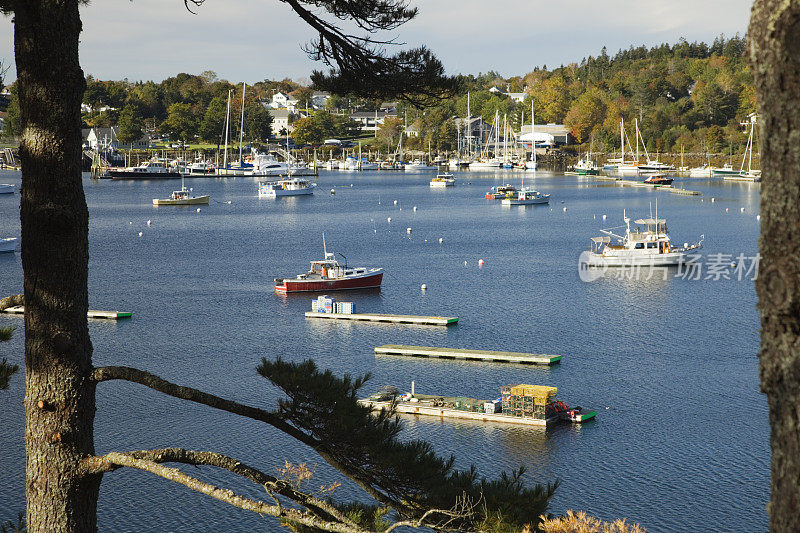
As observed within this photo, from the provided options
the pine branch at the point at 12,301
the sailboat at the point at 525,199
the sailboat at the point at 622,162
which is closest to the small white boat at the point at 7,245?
the sailboat at the point at 525,199

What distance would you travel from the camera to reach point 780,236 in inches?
117

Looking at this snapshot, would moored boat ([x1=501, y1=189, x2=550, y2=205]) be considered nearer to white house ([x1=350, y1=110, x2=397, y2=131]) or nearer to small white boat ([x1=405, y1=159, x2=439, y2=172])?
small white boat ([x1=405, y1=159, x2=439, y2=172])

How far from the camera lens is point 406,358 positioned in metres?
28.9

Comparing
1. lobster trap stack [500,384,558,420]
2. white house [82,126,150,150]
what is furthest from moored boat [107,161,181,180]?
lobster trap stack [500,384,558,420]

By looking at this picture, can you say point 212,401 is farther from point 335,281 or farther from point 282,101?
point 282,101

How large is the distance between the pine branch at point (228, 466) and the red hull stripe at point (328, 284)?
35550 mm

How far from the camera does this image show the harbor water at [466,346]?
1881 cm

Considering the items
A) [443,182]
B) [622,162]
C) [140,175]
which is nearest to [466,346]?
[443,182]

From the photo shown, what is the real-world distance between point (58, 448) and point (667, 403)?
2166 cm

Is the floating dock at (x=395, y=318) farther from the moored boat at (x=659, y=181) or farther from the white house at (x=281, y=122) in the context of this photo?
the white house at (x=281, y=122)

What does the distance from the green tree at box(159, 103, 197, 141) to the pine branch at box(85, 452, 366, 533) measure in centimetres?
14555

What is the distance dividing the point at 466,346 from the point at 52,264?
2569 centimetres

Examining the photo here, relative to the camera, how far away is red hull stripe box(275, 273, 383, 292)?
40.9 m

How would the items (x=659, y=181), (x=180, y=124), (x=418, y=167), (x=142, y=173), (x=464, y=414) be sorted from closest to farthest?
(x=464, y=414)
(x=659, y=181)
(x=142, y=173)
(x=180, y=124)
(x=418, y=167)
